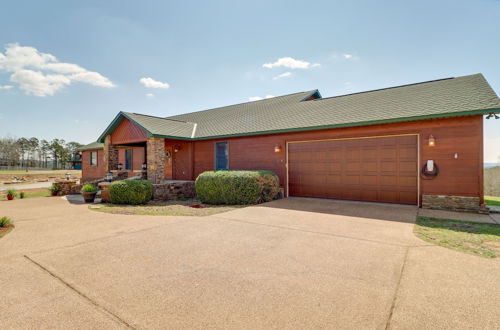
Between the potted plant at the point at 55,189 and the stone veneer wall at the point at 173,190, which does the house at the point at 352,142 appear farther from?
the potted plant at the point at 55,189

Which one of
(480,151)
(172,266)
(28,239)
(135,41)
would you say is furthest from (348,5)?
(28,239)

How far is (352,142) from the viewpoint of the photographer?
29.8 feet

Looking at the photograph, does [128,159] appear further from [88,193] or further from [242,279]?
[242,279]

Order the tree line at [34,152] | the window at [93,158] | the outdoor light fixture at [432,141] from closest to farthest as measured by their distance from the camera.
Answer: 1. the outdoor light fixture at [432,141]
2. the window at [93,158]
3. the tree line at [34,152]

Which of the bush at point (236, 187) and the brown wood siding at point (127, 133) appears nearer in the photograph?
the bush at point (236, 187)

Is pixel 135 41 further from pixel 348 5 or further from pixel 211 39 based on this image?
pixel 348 5

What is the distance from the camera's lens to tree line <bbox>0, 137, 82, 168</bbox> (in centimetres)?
5412

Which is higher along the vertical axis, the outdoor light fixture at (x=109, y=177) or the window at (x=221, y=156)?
the window at (x=221, y=156)

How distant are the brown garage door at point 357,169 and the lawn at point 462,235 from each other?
2213 mm

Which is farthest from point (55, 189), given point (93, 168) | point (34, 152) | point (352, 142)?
point (34, 152)

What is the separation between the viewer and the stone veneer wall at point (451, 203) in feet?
23.1

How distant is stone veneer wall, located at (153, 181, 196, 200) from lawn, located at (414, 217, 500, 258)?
9892mm

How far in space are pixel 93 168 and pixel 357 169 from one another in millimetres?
22520

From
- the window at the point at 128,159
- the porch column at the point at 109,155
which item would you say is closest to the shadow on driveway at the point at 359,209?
the porch column at the point at 109,155
